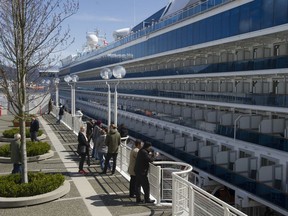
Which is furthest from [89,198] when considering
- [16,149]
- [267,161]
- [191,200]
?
[267,161]

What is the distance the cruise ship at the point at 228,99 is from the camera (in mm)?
16688

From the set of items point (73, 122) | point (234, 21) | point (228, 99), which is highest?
point (234, 21)

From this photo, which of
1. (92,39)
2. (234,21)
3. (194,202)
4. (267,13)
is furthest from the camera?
(92,39)

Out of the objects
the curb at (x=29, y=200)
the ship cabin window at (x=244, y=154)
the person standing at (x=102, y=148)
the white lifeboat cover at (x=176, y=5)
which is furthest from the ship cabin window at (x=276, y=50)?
the white lifeboat cover at (x=176, y=5)

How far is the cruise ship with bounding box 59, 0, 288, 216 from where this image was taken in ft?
54.7

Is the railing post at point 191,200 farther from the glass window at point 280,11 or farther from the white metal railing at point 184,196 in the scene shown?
the glass window at point 280,11

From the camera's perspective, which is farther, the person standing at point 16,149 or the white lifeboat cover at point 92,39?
the white lifeboat cover at point 92,39

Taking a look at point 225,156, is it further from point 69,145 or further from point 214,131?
point 69,145

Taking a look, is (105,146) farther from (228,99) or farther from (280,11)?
(228,99)

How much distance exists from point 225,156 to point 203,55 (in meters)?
10.9

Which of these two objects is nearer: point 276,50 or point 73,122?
point 276,50

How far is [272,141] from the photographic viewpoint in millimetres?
17031

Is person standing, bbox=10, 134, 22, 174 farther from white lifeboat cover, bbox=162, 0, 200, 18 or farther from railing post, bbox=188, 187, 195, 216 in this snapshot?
white lifeboat cover, bbox=162, 0, 200, 18

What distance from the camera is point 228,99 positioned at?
70.4 ft
